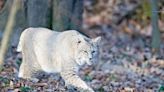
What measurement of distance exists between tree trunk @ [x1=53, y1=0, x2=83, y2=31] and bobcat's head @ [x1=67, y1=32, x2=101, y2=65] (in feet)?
8.82

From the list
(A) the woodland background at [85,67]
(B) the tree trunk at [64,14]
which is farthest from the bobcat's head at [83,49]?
(B) the tree trunk at [64,14]

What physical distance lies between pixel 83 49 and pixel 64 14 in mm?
2829

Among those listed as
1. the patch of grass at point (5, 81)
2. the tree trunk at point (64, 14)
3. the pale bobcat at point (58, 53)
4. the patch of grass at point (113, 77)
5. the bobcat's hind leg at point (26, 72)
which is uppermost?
the tree trunk at point (64, 14)

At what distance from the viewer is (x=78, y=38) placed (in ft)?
31.0

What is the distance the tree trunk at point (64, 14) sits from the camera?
12.1 meters

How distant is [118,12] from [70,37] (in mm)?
11215

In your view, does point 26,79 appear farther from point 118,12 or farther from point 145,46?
point 118,12

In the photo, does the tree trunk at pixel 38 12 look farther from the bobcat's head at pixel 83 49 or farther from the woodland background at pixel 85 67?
the bobcat's head at pixel 83 49

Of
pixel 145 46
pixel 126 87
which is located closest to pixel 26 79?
pixel 126 87

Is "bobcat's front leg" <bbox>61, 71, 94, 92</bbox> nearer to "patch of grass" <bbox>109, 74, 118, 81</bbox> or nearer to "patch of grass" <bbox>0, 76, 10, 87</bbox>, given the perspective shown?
"patch of grass" <bbox>0, 76, 10, 87</bbox>

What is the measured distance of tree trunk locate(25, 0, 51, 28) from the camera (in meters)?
11.8

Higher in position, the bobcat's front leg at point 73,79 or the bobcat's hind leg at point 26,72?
the bobcat's hind leg at point 26,72

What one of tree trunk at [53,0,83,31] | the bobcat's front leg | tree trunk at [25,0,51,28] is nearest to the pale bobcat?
the bobcat's front leg

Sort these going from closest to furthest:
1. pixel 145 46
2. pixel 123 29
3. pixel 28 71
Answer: pixel 28 71 < pixel 145 46 < pixel 123 29
